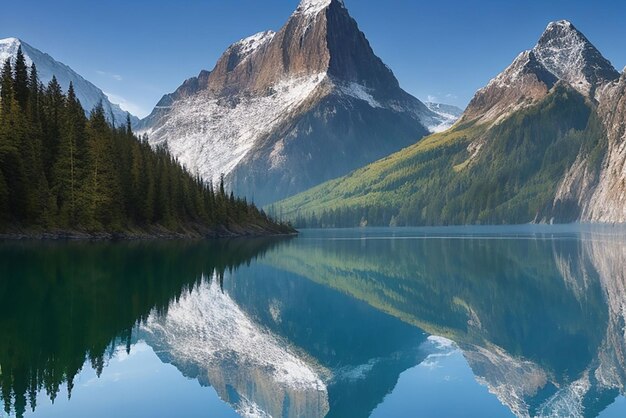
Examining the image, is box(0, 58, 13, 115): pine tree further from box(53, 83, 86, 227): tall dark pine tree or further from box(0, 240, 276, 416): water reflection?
box(0, 240, 276, 416): water reflection

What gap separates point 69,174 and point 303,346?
91300 mm

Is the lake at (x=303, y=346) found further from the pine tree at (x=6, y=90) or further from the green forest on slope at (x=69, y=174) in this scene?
the pine tree at (x=6, y=90)

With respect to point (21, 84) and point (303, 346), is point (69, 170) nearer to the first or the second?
point (21, 84)

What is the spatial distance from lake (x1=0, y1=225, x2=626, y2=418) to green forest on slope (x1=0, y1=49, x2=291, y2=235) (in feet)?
147

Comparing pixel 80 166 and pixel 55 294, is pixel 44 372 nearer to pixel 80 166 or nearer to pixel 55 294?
pixel 55 294

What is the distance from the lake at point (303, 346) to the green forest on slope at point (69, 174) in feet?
147

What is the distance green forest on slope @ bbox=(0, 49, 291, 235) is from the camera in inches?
3706

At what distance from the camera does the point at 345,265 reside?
273ft

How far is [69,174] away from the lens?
4289 inches

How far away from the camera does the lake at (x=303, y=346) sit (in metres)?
20.6

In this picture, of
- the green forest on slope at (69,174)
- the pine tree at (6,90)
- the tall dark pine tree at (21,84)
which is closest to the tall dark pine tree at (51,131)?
the green forest on slope at (69,174)

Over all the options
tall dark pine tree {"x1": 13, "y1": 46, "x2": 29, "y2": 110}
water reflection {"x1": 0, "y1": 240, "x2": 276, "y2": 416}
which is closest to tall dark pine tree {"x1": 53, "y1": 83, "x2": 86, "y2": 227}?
tall dark pine tree {"x1": 13, "y1": 46, "x2": 29, "y2": 110}

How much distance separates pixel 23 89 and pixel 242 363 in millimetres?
107059

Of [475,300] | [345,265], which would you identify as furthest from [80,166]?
[475,300]
